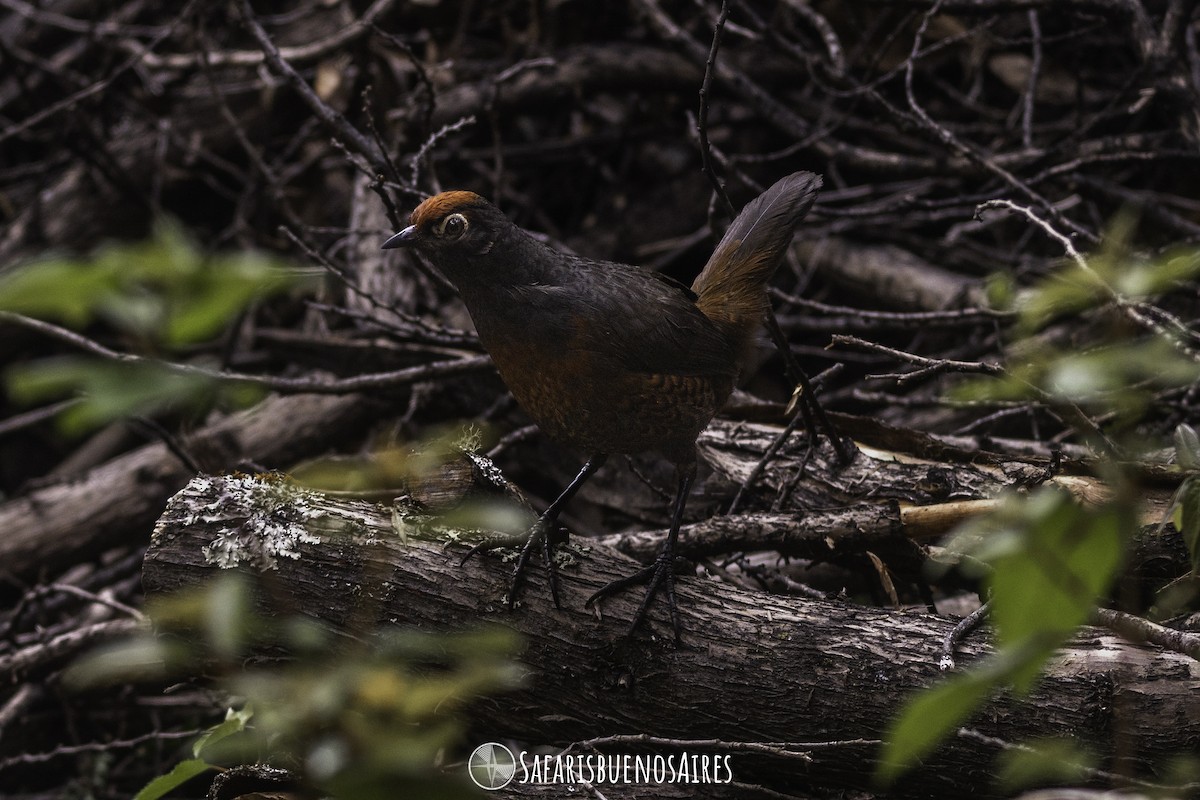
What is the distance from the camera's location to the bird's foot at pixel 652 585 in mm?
2398

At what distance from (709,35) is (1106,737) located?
408cm

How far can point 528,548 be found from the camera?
2455mm

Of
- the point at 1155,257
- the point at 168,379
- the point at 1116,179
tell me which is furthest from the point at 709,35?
the point at 168,379

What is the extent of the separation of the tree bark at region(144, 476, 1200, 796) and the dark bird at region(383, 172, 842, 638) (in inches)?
3.4

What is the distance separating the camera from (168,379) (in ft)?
2.64

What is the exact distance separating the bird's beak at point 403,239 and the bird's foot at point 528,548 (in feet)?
2.57

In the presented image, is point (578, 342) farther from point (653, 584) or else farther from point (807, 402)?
point (807, 402)

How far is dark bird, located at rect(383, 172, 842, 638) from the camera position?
2504 millimetres

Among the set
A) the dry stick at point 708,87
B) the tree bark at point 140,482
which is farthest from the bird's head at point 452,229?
the tree bark at point 140,482

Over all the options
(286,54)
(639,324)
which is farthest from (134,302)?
(286,54)

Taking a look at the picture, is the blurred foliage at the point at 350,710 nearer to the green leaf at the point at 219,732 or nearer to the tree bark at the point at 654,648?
the green leaf at the point at 219,732

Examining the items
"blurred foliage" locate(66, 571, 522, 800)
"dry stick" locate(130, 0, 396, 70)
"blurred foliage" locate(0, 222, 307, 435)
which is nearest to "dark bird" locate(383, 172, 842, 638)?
"blurred foliage" locate(66, 571, 522, 800)

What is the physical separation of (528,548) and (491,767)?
52 centimetres

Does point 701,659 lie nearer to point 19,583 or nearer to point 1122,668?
point 1122,668
